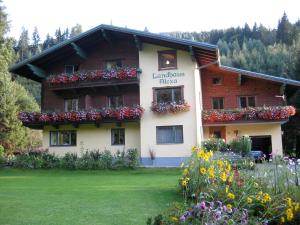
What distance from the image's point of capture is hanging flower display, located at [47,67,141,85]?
23.1 meters

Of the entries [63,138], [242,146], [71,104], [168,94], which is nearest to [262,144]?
[242,146]

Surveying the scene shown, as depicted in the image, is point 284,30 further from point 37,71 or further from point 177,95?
point 37,71

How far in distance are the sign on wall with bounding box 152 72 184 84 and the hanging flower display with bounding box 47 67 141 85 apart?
4.30 feet

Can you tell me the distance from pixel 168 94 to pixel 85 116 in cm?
574

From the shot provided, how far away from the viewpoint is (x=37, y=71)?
26.3 metres

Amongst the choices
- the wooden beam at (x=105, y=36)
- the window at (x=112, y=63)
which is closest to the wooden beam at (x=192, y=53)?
the window at (x=112, y=63)

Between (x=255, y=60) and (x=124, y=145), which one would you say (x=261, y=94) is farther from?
(x=255, y=60)

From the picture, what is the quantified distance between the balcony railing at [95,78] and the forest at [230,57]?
891 centimetres

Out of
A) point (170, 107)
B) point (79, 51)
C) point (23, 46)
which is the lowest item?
point (170, 107)

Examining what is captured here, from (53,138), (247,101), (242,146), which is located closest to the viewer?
(242,146)

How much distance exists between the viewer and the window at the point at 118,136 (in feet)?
81.0

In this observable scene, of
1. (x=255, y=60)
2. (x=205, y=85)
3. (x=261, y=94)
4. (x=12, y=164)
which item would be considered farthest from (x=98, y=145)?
(x=255, y=60)

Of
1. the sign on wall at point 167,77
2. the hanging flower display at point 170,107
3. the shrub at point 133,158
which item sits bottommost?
the shrub at point 133,158

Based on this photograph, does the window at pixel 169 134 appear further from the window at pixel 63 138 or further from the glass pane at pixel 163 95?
the window at pixel 63 138
